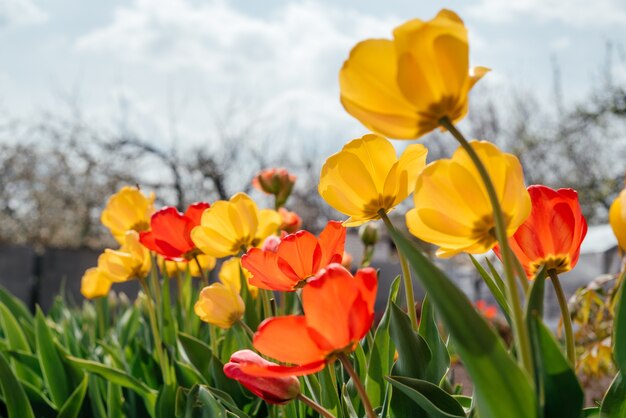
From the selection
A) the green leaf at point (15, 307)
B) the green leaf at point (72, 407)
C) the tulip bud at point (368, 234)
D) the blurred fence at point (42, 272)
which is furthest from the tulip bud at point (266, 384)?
the blurred fence at point (42, 272)

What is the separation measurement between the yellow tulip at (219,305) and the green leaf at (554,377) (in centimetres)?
46

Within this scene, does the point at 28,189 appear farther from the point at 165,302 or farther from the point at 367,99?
the point at 367,99

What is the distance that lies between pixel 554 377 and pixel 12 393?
2.35ft

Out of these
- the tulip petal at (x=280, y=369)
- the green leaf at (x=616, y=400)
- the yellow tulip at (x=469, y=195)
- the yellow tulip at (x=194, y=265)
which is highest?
the yellow tulip at (x=469, y=195)

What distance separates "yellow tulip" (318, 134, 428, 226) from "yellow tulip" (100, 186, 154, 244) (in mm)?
770

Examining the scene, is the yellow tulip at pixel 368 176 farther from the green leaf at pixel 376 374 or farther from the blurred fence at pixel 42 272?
the blurred fence at pixel 42 272

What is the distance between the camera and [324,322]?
0.44 m

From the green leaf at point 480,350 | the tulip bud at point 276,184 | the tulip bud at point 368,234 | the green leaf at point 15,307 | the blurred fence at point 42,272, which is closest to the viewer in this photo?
Answer: the green leaf at point 480,350

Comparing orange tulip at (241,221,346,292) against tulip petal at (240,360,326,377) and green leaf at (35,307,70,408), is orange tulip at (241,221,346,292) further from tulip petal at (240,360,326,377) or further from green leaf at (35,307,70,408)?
green leaf at (35,307,70,408)

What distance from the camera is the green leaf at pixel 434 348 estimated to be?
0.65m

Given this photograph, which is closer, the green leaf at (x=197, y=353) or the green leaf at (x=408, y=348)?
the green leaf at (x=408, y=348)

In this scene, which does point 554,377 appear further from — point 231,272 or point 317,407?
point 231,272

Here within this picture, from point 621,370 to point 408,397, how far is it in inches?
6.1

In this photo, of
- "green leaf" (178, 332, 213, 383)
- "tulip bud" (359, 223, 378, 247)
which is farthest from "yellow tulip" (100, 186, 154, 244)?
"tulip bud" (359, 223, 378, 247)
